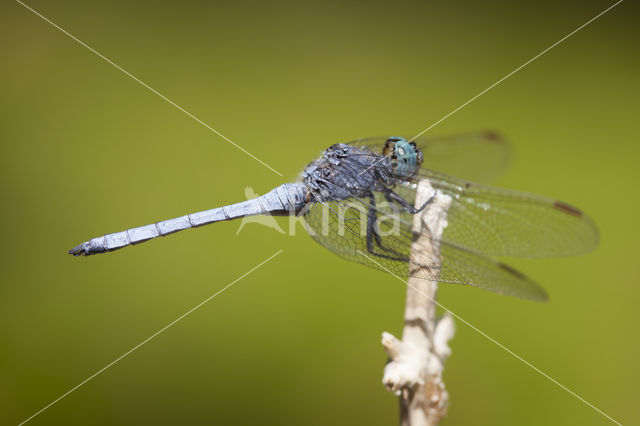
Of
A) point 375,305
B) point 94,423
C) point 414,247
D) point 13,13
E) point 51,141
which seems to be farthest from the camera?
point 13,13

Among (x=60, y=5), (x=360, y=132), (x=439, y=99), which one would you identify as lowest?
(x=360, y=132)

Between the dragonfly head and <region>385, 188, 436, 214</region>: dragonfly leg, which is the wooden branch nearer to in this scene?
<region>385, 188, 436, 214</region>: dragonfly leg

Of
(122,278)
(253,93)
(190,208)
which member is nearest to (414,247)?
(190,208)

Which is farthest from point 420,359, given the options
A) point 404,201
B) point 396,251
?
point 404,201

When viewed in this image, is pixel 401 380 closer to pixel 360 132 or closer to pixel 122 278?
Answer: pixel 122 278

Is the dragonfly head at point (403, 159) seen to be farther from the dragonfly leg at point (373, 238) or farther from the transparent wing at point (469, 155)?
the transparent wing at point (469, 155)

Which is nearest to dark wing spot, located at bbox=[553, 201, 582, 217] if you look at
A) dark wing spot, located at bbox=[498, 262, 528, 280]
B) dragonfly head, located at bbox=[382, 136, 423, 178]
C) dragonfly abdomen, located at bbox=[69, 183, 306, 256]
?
dark wing spot, located at bbox=[498, 262, 528, 280]
